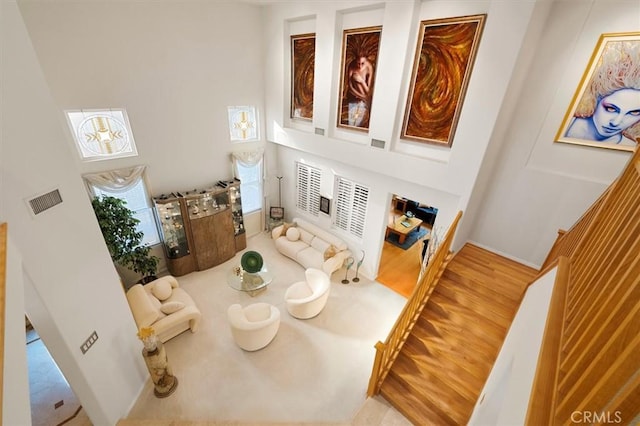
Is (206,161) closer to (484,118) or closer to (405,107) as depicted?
(405,107)

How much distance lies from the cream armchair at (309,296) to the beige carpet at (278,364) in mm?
229

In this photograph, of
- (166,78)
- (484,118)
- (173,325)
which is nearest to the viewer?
(484,118)

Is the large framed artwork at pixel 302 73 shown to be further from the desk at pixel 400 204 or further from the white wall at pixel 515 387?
the white wall at pixel 515 387

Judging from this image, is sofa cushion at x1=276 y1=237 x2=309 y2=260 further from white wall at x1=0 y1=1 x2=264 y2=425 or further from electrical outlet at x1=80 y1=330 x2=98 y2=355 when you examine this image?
electrical outlet at x1=80 y1=330 x2=98 y2=355

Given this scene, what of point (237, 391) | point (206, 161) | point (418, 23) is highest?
point (418, 23)

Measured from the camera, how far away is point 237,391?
13.5 feet

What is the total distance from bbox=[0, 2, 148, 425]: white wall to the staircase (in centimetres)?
363

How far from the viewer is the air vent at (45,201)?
237cm

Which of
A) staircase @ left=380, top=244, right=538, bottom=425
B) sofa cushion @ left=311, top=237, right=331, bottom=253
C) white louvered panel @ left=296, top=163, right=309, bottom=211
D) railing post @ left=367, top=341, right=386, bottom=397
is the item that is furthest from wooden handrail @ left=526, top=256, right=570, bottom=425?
white louvered panel @ left=296, top=163, right=309, bottom=211

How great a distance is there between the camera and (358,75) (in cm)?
526

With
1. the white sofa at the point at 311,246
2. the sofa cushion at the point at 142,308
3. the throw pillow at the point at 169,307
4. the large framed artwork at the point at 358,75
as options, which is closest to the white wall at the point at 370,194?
the white sofa at the point at 311,246

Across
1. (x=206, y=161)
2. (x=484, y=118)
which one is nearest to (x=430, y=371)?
(x=484, y=118)

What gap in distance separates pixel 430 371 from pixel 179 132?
6553 millimetres

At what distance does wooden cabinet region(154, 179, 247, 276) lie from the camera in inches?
231
